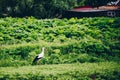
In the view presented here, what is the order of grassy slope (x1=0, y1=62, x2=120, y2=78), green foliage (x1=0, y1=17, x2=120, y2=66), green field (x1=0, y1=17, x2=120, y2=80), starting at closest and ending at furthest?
grassy slope (x1=0, y1=62, x2=120, y2=78), green field (x1=0, y1=17, x2=120, y2=80), green foliage (x1=0, y1=17, x2=120, y2=66)

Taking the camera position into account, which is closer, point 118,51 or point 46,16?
point 118,51

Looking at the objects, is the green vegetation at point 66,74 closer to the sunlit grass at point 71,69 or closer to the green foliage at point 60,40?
the sunlit grass at point 71,69

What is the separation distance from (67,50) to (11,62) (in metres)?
3.39

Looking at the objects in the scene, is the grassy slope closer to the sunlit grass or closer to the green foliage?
the sunlit grass

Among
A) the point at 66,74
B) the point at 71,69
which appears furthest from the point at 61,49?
the point at 66,74

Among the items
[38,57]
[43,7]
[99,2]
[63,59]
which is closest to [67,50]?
[63,59]

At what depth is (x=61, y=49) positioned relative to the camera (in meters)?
18.9

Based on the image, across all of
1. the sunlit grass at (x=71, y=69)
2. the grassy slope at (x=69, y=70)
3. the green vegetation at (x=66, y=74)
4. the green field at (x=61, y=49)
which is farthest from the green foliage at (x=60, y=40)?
the green vegetation at (x=66, y=74)

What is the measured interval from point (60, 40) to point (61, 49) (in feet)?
7.82

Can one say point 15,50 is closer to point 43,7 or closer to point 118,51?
point 118,51

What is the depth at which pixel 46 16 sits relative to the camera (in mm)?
44531

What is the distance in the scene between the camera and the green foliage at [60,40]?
18.1m

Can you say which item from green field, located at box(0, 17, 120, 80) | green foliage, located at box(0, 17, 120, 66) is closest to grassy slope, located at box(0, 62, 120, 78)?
green field, located at box(0, 17, 120, 80)

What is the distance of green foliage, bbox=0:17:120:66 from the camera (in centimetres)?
1812
